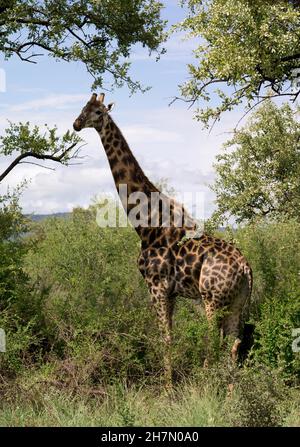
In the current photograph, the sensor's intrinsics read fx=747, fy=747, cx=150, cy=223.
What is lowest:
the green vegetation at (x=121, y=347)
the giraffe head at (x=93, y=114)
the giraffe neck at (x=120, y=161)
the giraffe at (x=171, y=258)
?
the green vegetation at (x=121, y=347)

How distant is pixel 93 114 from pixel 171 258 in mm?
2878

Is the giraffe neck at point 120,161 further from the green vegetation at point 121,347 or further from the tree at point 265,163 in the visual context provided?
the tree at point 265,163

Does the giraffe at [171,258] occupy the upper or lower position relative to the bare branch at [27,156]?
lower

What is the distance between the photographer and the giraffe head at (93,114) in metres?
13.0

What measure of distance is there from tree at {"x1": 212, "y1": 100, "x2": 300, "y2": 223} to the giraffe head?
1334 cm

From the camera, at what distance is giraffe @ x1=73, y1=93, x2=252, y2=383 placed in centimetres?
1230

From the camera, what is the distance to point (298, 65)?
15.3 meters

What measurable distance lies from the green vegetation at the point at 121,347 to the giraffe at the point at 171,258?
0.48 metres

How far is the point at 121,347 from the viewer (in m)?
12.0

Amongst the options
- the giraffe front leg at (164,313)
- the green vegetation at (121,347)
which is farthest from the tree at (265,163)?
the giraffe front leg at (164,313)

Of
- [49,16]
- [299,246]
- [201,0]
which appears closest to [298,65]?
[201,0]

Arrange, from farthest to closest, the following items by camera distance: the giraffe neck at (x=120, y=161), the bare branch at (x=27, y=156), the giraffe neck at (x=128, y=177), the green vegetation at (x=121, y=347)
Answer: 1. the bare branch at (x=27, y=156)
2. the giraffe neck at (x=120, y=161)
3. the giraffe neck at (x=128, y=177)
4. the green vegetation at (x=121, y=347)

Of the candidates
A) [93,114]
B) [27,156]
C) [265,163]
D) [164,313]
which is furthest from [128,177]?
[265,163]

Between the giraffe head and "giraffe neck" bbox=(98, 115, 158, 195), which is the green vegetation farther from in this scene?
the giraffe head
